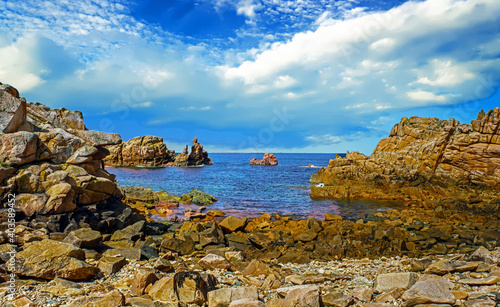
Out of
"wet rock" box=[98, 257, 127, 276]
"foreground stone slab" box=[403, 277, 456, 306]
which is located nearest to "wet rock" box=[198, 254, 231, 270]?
"wet rock" box=[98, 257, 127, 276]

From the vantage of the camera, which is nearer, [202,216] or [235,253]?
[235,253]

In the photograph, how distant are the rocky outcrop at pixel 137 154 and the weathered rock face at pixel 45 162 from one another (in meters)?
102

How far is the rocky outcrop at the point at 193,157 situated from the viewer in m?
125

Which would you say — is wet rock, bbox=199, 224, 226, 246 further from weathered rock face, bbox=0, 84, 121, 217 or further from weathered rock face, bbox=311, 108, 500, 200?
weathered rock face, bbox=311, 108, 500, 200

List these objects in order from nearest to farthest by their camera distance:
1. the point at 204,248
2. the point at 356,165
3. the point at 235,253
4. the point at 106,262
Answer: the point at 106,262 → the point at 235,253 → the point at 204,248 → the point at 356,165

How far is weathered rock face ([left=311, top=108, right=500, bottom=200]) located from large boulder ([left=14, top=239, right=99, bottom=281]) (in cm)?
3440

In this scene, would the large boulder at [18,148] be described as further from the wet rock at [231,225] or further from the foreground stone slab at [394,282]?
the foreground stone slab at [394,282]

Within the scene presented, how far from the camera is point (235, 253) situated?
13938 millimetres

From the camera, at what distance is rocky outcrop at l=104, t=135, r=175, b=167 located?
119188mm

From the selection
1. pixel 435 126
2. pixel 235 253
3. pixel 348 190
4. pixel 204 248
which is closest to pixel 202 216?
pixel 204 248

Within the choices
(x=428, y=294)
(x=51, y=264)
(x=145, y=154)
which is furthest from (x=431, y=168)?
(x=145, y=154)

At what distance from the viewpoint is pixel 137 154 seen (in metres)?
119

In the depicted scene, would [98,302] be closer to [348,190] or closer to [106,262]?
[106,262]

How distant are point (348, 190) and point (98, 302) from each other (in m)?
36.7
